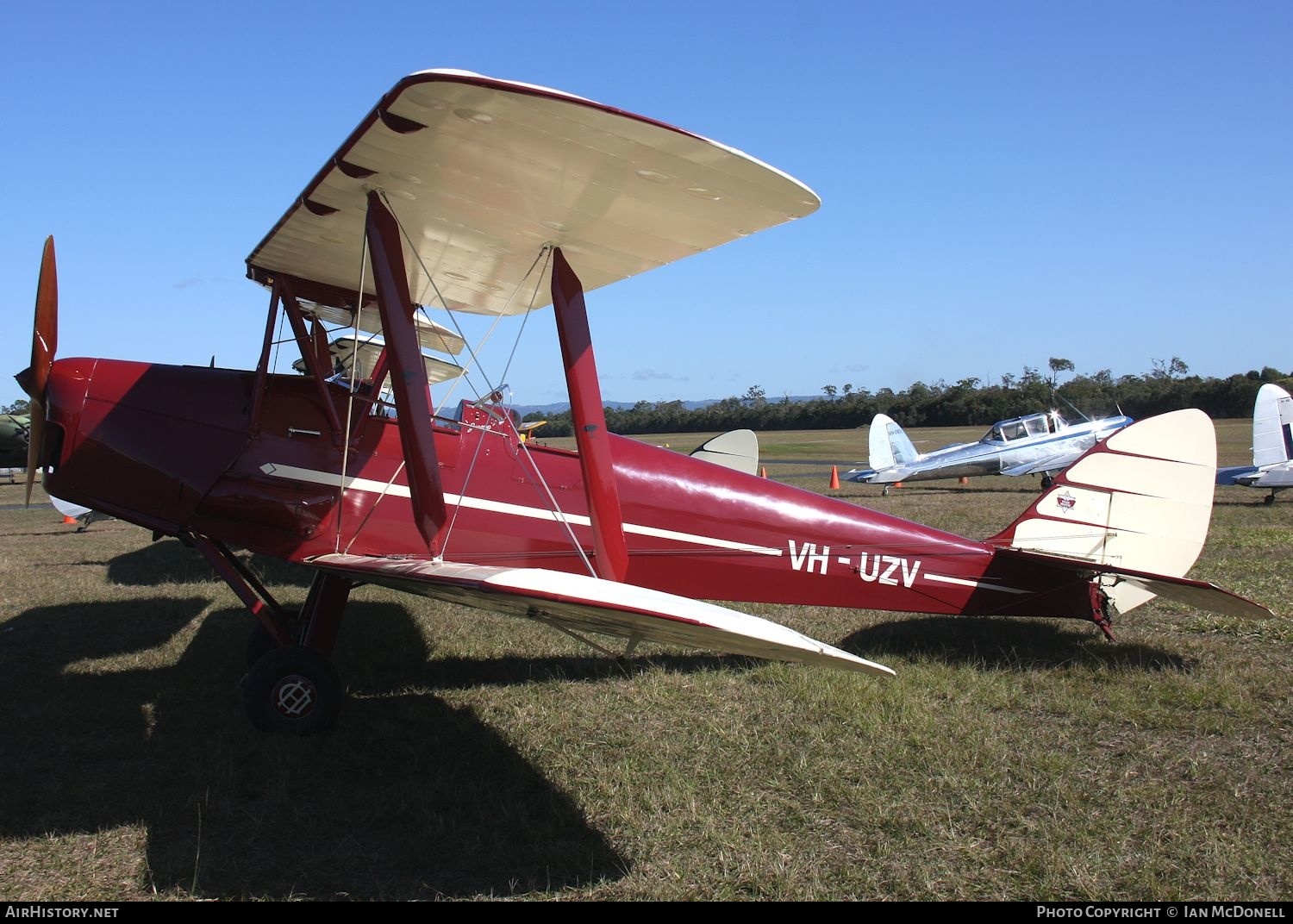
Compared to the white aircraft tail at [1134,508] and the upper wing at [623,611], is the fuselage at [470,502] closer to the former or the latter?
the white aircraft tail at [1134,508]

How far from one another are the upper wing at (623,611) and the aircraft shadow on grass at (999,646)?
297 cm

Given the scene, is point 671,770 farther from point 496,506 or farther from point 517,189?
point 517,189

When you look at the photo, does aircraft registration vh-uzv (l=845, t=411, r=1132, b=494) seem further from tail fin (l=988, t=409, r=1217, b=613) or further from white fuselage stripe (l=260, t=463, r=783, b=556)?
white fuselage stripe (l=260, t=463, r=783, b=556)

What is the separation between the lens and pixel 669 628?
3133 mm

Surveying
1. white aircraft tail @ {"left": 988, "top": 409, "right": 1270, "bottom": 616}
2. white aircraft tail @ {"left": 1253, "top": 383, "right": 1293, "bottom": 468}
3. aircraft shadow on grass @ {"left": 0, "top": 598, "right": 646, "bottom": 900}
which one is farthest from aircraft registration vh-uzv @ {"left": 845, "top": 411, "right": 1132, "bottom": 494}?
aircraft shadow on grass @ {"left": 0, "top": 598, "right": 646, "bottom": 900}

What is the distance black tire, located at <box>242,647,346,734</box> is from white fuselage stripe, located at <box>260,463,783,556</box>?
94 cm

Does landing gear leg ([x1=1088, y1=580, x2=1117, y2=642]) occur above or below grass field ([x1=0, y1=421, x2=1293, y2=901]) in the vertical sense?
above

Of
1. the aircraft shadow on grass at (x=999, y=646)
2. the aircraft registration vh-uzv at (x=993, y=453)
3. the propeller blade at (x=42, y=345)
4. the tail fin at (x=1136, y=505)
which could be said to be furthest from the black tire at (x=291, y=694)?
the aircraft registration vh-uzv at (x=993, y=453)

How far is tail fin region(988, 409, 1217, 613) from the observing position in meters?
5.52

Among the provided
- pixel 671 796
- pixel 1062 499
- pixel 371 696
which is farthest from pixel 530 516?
pixel 1062 499

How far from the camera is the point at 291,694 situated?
4.59 metres

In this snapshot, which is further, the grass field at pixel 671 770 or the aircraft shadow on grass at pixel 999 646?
the aircraft shadow on grass at pixel 999 646

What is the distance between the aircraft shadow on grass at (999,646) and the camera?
18.2 ft

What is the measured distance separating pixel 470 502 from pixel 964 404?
190ft
